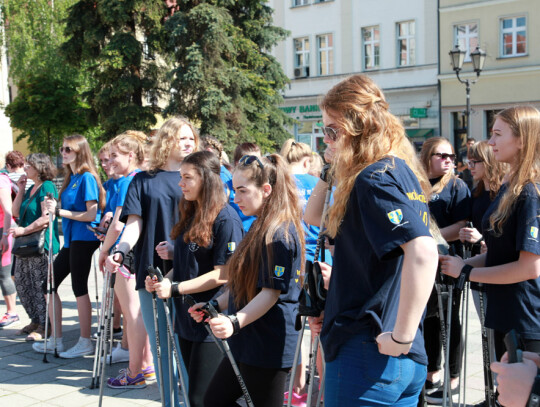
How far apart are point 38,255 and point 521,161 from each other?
17.9ft

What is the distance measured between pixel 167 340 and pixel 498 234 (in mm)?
2348

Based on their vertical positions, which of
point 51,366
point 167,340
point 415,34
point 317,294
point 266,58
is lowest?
point 51,366

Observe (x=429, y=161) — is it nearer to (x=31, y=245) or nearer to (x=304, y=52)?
(x=31, y=245)

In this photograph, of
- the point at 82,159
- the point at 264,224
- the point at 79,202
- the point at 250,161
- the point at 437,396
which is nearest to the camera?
the point at 264,224

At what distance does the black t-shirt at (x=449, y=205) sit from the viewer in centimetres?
509

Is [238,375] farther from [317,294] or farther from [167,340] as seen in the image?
[167,340]

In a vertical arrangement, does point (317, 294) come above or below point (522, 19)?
below

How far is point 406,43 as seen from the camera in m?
29.2

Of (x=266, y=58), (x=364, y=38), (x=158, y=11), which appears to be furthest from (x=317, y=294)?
(x=364, y=38)

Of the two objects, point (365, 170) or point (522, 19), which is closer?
point (365, 170)

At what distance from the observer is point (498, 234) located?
333cm

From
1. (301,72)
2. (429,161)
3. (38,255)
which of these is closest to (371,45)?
(301,72)

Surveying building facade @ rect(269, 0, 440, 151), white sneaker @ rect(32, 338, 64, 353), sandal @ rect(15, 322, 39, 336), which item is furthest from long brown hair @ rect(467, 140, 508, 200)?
building facade @ rect(269, 0, 440, 151)

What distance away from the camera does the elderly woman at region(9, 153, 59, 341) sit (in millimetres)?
6992
